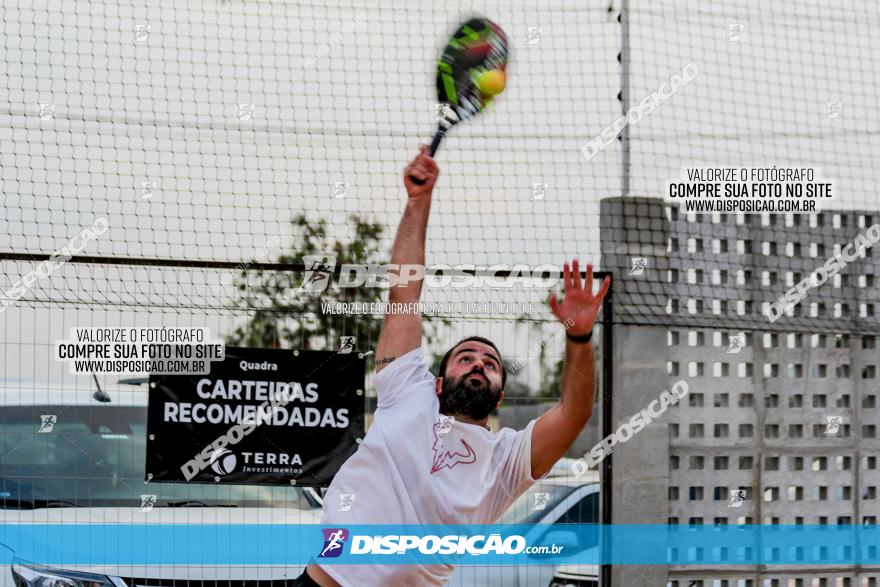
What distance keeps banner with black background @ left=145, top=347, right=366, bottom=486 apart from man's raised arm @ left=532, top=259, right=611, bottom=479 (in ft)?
5.90

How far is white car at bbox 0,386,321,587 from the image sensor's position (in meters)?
6.86

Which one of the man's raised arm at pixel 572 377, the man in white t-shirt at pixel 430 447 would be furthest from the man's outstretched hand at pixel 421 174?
the man's raised arm at pixel 572 377

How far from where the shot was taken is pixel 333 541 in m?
6.55

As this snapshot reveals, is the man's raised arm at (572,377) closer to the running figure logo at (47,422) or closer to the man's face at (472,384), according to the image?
the man's face at (472,384)

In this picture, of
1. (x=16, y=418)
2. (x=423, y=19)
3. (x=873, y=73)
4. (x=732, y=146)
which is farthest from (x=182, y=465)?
(x=873, y=73)

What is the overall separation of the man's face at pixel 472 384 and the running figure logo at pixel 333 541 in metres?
1.21

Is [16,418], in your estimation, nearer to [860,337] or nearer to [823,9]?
[860,337]

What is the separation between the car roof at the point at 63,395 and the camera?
6840mm

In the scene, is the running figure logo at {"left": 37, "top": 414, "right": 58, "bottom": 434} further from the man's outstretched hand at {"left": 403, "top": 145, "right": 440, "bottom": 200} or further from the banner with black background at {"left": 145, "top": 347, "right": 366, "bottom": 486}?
the man's outstretched hand at {"left": 403, "top": 145, "right": 440, "bottom": 200}

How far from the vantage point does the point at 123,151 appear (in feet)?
23.6

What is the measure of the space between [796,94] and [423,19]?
2.45 m

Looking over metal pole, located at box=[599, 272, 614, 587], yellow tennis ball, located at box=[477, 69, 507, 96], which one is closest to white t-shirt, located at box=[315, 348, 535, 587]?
yellow tennis ball, located at box=[477, 69, 507, 96]

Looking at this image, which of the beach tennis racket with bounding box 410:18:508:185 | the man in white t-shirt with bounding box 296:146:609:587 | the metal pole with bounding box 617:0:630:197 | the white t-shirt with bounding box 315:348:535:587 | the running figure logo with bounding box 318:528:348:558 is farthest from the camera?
the metal pole with bounding box 617:0:630:197

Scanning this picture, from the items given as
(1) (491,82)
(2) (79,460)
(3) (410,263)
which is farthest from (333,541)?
(1) (491,82)
